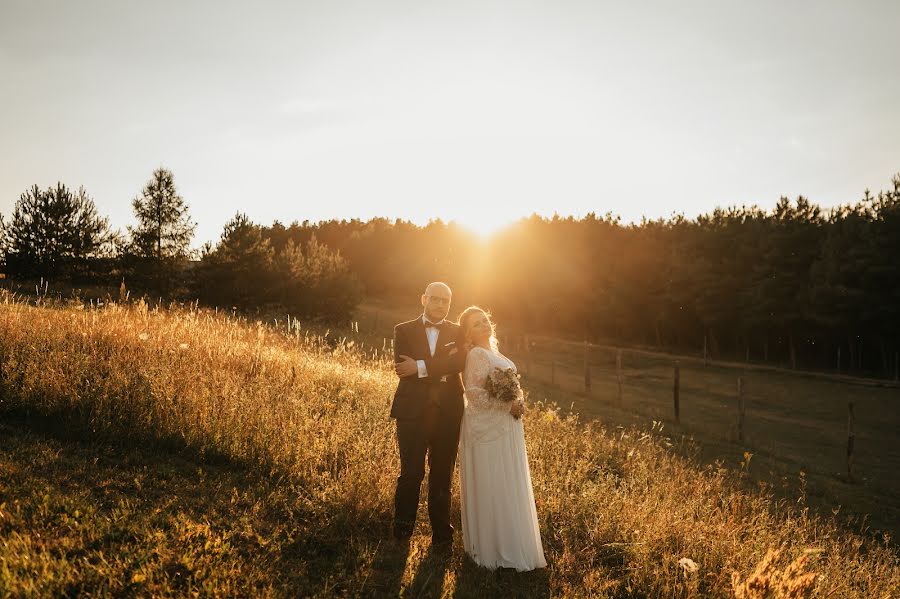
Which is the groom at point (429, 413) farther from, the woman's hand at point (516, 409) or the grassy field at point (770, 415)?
the grassy field at point (770, 415)

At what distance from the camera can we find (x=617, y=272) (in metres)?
54.7

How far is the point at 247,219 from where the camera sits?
1303 inches

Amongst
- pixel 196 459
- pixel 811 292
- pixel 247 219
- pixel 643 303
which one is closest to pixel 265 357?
pixel 196 459

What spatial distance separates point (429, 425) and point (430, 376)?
51 centimetres

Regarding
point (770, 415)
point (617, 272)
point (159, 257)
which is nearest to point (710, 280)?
point (617, 272)

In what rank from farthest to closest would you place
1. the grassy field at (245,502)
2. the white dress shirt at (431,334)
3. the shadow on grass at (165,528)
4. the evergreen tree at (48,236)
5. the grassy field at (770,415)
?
the evergreen tree at (48,236) → the grassy field at (770,415) → the white dress shirt at (431,334) → the grassy field at (245,502) → the shadow on grass at (165,528)

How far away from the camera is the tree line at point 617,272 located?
106 ft

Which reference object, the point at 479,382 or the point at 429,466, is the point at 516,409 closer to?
the point at 479,382

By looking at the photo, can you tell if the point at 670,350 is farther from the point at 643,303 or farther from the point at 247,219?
the point at 247,219

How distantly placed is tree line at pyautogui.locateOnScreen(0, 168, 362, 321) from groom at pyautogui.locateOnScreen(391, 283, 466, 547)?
29843 mm

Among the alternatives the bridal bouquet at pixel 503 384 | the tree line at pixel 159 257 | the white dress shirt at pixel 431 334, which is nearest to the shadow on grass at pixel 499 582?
the bridal bouquet at pixel 503 384

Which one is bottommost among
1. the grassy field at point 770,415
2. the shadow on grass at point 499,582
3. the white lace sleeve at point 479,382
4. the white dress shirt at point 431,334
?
the grassy field at point 770,415

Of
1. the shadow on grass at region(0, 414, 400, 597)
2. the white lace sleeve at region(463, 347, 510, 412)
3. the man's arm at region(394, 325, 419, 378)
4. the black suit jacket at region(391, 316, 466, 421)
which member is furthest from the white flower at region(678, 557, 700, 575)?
the man's arm at region(394, 325, 419, 378)

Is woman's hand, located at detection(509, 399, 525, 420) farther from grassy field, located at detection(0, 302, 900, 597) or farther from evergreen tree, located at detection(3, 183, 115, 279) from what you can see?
evergreen tree, located at detection(3, 183, 115, 279)
